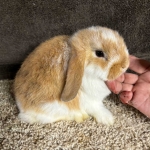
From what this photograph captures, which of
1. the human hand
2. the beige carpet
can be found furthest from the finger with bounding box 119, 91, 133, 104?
the beige carpet

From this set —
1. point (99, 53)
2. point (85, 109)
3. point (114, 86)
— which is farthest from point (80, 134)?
point (99, 53)

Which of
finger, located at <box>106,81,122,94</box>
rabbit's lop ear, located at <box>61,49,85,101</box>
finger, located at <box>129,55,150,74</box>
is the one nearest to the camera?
rabbit's lop ear, located at <box>61,49,85,101</box>

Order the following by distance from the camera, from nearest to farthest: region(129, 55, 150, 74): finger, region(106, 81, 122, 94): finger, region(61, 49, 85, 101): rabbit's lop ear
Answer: region(61, 49, 85, 101): rabbit's lop ear < region(106, 81, 122, 94): finger < region(129, 55, 150, 74): finger

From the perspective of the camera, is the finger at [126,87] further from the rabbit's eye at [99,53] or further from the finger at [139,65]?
the rabbit's eye at [99,53]

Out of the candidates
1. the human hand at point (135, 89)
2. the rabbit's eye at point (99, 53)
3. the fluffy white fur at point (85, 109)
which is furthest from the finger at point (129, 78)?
the rabbit's eye at point (99, 53)

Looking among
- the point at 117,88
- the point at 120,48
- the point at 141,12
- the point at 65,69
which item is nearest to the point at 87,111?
the point at 117,88

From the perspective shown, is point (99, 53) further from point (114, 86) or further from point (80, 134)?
point (80, 134)

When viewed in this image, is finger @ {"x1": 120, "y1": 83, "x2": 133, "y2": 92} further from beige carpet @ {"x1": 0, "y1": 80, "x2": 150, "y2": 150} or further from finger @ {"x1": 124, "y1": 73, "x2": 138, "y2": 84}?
beige carpet @ {"x1": 0, "y1": 80, "x2": 150, "y2": 150}
